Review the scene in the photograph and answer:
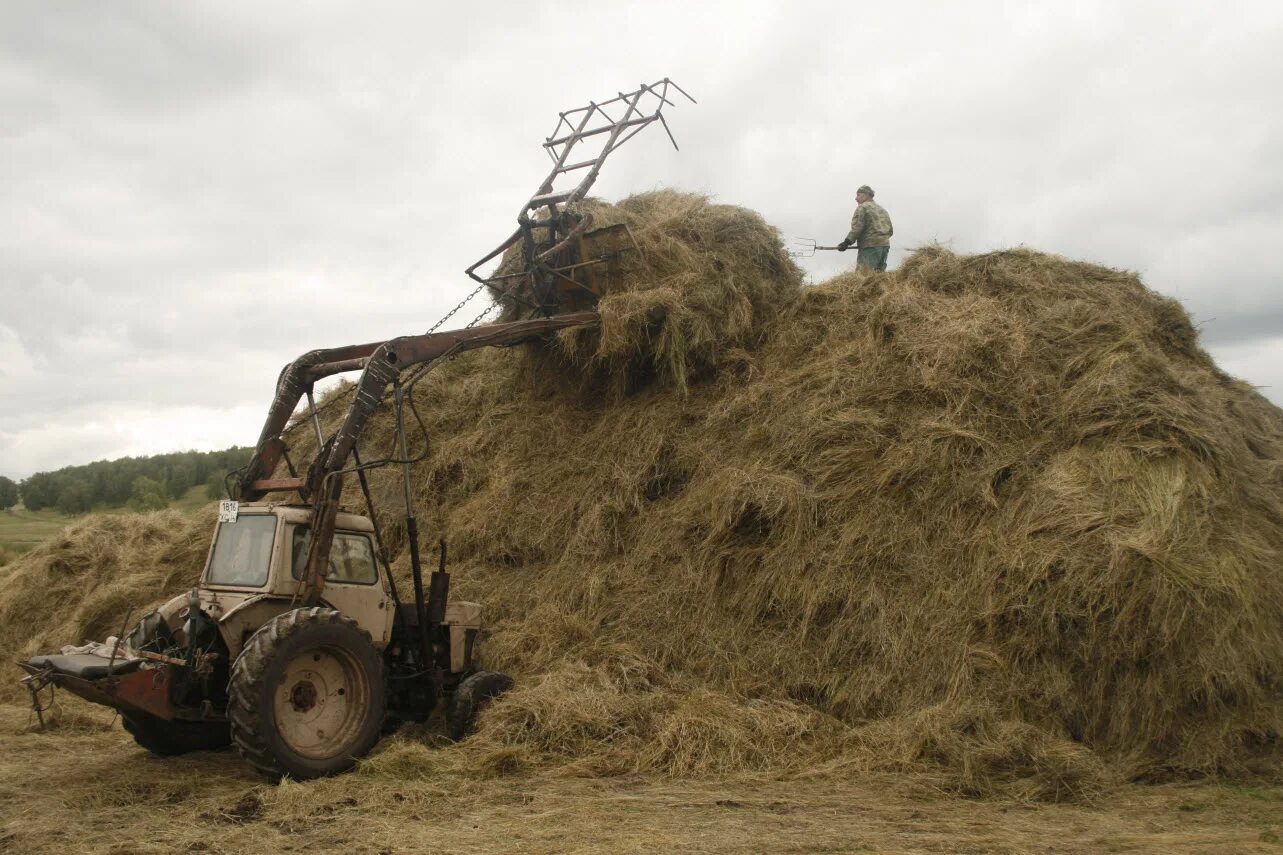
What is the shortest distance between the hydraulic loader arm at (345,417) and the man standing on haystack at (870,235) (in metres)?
6.37

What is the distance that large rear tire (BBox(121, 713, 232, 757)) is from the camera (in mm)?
7770

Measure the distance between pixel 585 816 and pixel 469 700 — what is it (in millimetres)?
→ 2393

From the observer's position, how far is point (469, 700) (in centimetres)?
808

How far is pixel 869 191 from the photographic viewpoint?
46.7ft

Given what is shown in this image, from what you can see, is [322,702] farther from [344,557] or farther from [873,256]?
[873,256]

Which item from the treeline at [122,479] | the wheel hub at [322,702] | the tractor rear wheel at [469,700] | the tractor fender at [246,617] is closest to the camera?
the wheel hub at [322,702]

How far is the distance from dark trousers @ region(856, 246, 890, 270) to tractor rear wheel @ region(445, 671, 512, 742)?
28.1ft

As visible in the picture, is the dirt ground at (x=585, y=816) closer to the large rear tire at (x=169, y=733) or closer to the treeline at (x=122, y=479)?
the large rear tire at (x=169, y=733)

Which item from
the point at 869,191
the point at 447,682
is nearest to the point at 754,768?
the point at 447,682

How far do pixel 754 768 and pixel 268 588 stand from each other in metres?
3.97

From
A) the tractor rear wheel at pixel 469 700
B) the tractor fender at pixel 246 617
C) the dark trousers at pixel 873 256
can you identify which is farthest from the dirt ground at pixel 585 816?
the dark trousers at pixel 873 256

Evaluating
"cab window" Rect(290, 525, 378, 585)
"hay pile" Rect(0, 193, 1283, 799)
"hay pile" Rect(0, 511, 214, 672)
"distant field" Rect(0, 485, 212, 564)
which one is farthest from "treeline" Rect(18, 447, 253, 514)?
"cab window" Rect(290, 525, 378, 585)

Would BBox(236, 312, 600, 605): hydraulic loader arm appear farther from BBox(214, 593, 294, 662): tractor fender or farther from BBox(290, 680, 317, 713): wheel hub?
BBox(290, 680, 317, 713): wheel hub

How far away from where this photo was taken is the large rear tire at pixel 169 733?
777 centimetres
